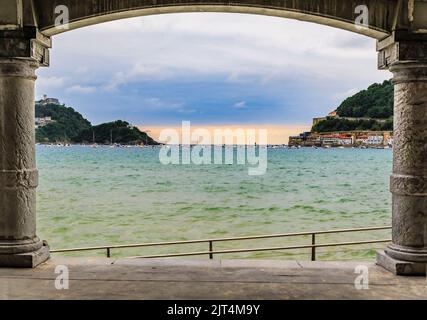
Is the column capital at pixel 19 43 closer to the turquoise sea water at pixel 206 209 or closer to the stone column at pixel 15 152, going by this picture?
the stone column at pixel 15 152

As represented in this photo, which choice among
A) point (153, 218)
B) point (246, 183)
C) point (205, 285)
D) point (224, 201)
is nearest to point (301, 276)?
point (205, 285)

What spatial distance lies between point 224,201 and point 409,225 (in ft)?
154

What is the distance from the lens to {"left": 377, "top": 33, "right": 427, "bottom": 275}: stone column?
6.27 meters

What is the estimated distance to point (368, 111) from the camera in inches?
4144

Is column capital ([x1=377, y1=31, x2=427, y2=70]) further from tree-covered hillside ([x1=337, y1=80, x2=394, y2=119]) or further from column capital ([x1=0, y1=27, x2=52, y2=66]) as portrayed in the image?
tree-covered hillside ([x1=337, y1=80, x2=394, y2=119])

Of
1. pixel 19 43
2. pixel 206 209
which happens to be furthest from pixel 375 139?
pixel 19 43

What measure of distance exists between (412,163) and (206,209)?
131ft

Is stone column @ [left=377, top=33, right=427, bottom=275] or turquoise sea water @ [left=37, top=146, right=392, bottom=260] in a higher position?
stone column @ [left=377, top=33, right=427, bottom=275]

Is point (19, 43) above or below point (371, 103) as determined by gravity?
below

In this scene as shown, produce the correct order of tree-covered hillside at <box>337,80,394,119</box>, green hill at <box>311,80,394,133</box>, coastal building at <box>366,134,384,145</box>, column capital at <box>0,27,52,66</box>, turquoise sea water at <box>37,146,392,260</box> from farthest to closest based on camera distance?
1. coastal building at <box>366,134,384,145</box>
2. green hill at <box>311,80,394,133</box>
3. tree-covered hillside at <box>337,80,394,119</box>
4. turquoise sea water at <box>37,146,392,260</box>
5. column capital at <box>0,27,52,66</box>

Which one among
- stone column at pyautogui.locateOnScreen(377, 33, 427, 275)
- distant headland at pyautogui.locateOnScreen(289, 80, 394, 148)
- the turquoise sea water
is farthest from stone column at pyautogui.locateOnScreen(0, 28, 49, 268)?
distant headland at pyautogui.locateOnScreen(289, 80, 394, 148)

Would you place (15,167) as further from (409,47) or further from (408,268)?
(409,47)

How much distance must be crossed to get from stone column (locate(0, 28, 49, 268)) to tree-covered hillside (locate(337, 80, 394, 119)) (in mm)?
91173
